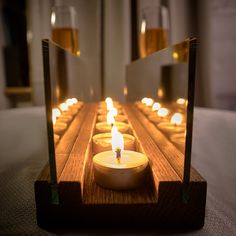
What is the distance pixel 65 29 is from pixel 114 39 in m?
0.79

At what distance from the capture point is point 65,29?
103cm

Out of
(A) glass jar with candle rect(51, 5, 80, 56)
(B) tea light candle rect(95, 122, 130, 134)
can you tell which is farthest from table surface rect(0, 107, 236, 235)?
(A) glass jar with candle rect(51, 5, 80, 56)

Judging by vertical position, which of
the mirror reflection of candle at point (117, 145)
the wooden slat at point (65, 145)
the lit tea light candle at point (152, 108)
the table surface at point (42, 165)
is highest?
the mirror reflection of candle at point (117, 145)

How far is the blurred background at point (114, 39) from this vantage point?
174cm

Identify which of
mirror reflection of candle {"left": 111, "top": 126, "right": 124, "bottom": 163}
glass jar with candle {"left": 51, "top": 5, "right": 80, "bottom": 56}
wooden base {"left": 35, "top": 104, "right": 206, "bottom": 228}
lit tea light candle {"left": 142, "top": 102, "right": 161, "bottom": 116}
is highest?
glass jar with candle {"left": 51, "top": 5, "right": 80, "bottom": 56}

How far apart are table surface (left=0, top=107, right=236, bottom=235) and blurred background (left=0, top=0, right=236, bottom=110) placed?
0.86m

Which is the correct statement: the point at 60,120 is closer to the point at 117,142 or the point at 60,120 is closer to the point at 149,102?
the point at 117,142

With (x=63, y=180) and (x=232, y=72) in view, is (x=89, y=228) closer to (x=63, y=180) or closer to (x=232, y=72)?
(x=63, y=180)

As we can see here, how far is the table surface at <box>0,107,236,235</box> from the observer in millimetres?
339

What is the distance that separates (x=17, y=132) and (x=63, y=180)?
1.59 feet

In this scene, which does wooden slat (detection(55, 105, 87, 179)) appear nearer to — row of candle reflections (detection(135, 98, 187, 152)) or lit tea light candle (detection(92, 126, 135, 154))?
lit tea light candle (detection(92, 126, 135, 154))

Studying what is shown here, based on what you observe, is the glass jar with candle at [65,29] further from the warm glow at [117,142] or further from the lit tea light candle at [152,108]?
the warm glow at [117,142]

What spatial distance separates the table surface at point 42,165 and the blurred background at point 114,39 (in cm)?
86

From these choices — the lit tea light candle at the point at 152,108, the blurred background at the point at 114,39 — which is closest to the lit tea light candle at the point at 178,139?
the lit tea light candle at the point at 152,108
